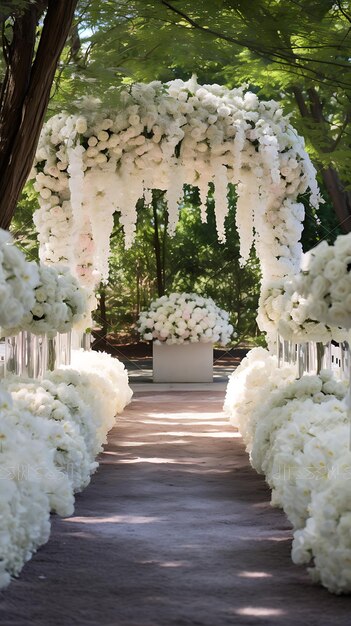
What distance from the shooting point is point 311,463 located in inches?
187

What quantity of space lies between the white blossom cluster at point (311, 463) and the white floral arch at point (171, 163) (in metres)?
1.91

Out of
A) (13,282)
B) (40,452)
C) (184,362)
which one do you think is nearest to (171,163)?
(40,452)

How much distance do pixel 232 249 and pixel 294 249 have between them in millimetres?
11727

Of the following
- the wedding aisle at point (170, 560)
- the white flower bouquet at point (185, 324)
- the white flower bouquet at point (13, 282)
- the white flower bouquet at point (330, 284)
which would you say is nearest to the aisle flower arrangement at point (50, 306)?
the wedding aisle at point (170, 560)

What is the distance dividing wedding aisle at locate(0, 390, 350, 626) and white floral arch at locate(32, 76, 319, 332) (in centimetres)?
265

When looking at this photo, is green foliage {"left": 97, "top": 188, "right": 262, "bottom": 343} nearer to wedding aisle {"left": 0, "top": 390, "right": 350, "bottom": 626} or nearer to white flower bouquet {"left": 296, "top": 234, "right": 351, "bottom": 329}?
wedding aisle {"left": 0, "top": 390, "right": 350, "bottom": 626}

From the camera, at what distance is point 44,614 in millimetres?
3773

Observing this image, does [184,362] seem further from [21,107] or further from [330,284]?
[330,284]

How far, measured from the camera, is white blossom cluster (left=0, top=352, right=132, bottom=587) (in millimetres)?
4395

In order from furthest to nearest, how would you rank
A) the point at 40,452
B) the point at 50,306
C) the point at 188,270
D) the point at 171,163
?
the point at 188,270 < the point at 171,163 < the point at 50,306 < the point at 40,452

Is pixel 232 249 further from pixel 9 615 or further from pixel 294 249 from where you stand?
pixel 9 615

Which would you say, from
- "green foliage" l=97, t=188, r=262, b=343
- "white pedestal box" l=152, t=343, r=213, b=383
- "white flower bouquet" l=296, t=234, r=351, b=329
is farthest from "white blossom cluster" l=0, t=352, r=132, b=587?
"green foliage" l=97, t=188, r=262, b=343

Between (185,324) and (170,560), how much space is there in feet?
33.4

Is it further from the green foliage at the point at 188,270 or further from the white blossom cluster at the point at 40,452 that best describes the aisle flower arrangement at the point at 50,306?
the green foliage at the point at 188,270
